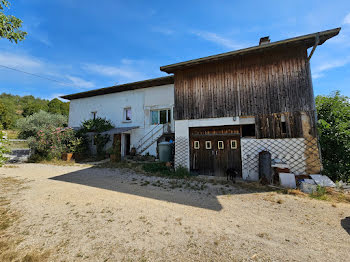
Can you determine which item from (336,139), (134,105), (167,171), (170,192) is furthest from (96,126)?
(336,139)

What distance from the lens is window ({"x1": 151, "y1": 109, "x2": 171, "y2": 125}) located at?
42.7ft

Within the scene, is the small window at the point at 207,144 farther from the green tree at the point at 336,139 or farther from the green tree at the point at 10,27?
the green tree at the point at 10,27

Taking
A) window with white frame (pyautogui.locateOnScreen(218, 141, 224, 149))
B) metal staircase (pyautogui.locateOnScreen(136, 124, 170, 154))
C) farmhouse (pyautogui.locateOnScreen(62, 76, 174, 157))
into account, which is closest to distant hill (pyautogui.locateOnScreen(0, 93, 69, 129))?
farmhouse (pyautogui.locateOnScreen(62, 76, 174, 157))

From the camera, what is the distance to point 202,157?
8688 millimetres

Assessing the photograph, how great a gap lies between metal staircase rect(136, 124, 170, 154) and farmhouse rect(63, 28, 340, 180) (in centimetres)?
384

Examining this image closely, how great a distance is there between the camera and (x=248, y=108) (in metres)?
7.62

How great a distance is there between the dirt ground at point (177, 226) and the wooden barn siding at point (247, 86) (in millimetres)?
4327

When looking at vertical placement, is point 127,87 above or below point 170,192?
above

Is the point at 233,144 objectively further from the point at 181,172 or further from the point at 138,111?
the point at 138,111

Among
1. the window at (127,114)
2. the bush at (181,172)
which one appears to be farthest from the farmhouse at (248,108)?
the window at (127,114)

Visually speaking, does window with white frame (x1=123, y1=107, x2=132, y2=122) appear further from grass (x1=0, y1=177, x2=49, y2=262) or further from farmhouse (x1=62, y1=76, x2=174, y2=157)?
grass (x1=0, y1=177, x2=49, y2=262)

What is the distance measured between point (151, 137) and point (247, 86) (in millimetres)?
8484

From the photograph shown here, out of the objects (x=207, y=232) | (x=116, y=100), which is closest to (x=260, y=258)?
(x=207, y=232)

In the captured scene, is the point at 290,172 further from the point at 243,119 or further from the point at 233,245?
the point at 233,245
